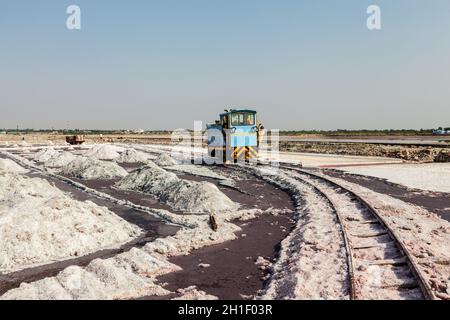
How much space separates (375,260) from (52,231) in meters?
6.82

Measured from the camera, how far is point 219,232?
9609 millimetres

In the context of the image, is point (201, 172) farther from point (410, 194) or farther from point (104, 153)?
point (104, 153)

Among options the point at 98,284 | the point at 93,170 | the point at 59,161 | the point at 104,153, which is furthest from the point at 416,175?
the point at 104,153

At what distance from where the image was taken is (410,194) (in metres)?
15.4

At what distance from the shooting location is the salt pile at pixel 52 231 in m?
7.97

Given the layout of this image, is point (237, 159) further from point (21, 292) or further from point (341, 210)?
point (21, 292)

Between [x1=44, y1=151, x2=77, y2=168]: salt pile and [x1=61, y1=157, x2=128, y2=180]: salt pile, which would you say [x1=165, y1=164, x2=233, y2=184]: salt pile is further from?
[x1=44, y1=151, x2=77, y2=168]: salt pile

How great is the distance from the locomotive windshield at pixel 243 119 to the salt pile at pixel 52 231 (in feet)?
49.4

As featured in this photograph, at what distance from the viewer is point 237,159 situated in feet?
86.1
